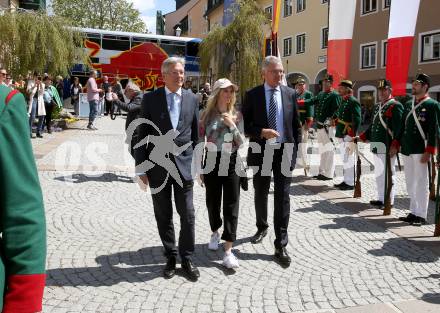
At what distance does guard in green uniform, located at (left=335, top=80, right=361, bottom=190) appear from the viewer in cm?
880

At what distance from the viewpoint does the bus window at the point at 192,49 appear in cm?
3084

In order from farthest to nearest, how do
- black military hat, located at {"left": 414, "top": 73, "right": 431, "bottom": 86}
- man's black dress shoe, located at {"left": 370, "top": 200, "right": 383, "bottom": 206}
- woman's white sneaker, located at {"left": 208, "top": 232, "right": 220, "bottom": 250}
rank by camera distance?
man's black dress shoe, located at {"left": 370, "top": 200, "right": 383, "bottom": 206}
black military hat, located at {"left": 414, "top": 73, "right": 431, "bottom": 86}
woman's white sneaker, located at {"left": 208, "top": 232, "right": 220, "bottom": 250}

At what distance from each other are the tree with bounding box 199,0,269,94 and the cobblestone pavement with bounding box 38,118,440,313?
20.4 metres

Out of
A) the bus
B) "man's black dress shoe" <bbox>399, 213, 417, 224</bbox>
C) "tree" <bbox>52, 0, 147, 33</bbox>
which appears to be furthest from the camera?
"tree" <bbox>52, 0, 147, 33</bbox>

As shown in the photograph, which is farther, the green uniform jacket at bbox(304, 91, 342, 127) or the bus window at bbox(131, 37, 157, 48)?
the bus window at bbox(131, 37, 157, 48)

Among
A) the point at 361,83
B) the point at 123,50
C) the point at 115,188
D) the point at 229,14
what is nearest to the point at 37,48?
the point at 123,50

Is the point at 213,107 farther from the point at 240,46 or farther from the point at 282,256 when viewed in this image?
the point at 240,46

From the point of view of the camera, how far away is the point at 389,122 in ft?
23.7

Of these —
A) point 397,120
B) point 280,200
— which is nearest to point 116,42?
point 397,120

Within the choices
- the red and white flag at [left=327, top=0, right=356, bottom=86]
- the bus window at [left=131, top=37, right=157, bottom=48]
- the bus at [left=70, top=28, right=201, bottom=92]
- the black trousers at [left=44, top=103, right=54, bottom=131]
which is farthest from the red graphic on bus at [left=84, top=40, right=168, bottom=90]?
the red and white flag at [left=327, top=0, right=356, bottom=86]

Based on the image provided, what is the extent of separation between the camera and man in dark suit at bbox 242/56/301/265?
5086 millimetres

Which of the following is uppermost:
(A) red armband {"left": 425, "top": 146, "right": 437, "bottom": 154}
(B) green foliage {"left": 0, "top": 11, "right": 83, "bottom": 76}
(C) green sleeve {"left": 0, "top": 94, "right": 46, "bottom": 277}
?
(B) green foliage {"left": 0, "top": 11, "right": 83, "bottom": 76}

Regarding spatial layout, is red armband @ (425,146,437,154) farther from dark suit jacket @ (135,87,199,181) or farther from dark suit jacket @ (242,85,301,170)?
dark suit jacket @ (135,87,199,181)

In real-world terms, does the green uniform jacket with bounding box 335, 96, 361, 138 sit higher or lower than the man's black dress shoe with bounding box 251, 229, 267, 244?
higher
